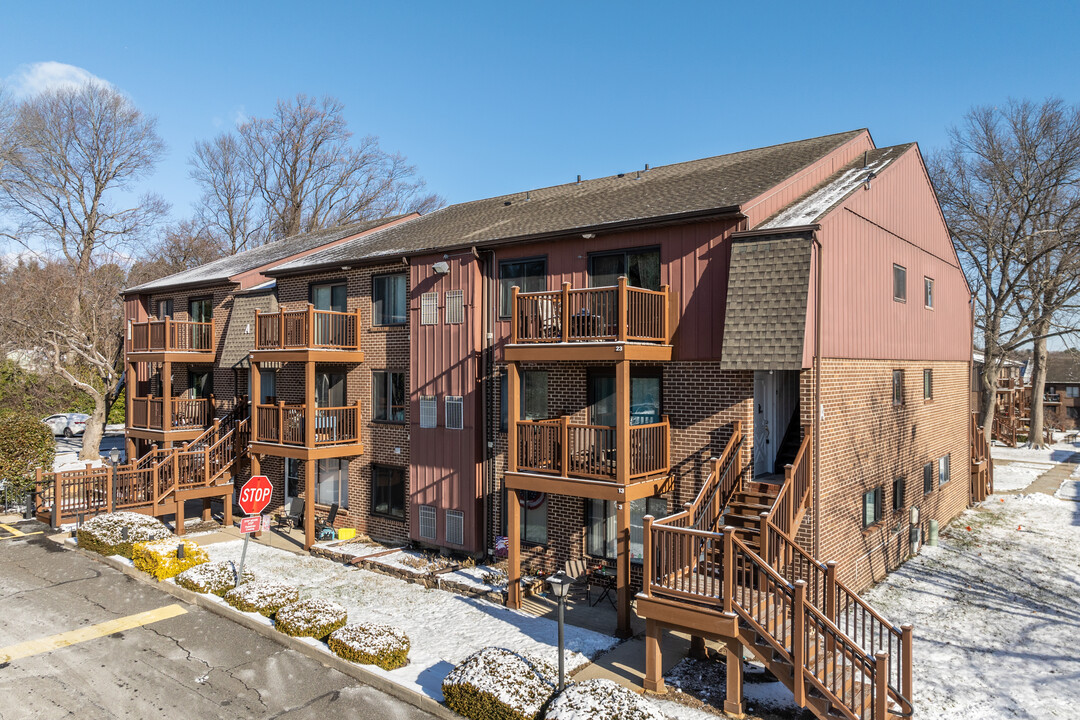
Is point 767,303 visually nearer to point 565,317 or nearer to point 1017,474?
point 565,317

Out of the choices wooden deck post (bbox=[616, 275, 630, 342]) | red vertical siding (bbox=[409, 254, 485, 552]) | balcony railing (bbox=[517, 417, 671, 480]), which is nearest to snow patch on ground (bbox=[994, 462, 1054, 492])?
balcony railing (bbox=[517, 417, 671, 480])

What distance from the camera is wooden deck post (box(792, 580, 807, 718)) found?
8.54 metres

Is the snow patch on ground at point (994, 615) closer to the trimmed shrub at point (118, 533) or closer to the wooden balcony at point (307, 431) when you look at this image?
the wooden balcony at point (307, 431)

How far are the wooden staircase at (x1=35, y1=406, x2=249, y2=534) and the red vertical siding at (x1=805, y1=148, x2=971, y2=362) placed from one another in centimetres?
1654

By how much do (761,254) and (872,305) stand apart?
156 inches

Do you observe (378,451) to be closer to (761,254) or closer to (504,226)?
(504,226)

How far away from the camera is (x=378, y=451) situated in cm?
1833

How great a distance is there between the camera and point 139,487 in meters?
18.5

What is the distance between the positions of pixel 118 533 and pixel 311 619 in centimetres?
762

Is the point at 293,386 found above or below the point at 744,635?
above

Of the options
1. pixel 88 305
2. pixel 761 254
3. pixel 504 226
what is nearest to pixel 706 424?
pixel 761 254

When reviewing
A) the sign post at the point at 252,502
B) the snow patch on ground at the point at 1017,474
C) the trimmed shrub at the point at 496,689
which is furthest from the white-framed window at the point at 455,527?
the snow patch on ground at the point at 1017,474

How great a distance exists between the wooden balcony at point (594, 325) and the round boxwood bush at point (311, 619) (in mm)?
5589

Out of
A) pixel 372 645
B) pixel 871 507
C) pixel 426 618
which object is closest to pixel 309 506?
pixel 426 618
